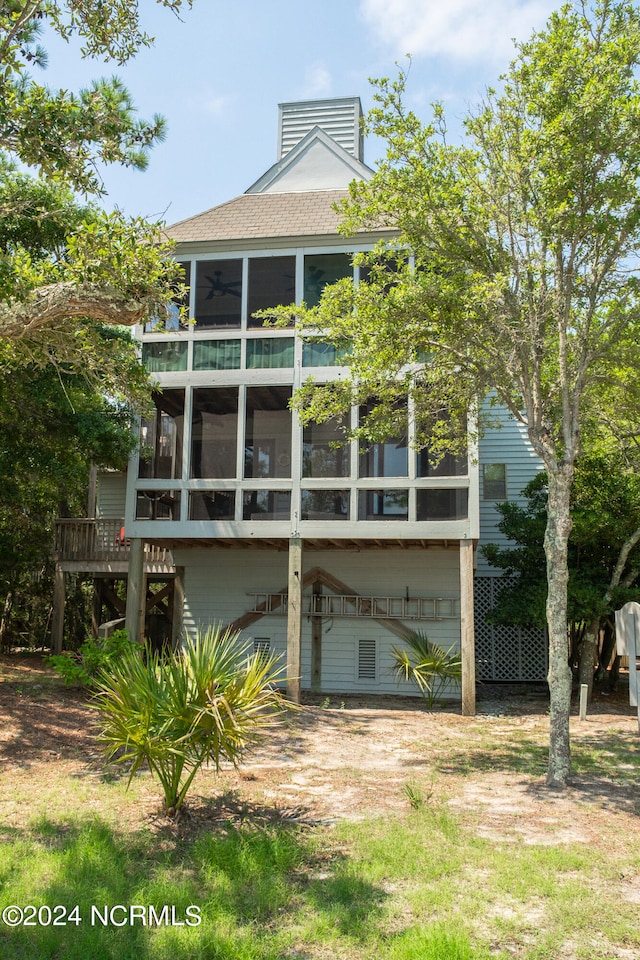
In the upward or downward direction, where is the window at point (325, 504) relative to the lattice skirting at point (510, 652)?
upward

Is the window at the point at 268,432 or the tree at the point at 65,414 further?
the window at the point at 268,432

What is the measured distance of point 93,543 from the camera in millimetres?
18141

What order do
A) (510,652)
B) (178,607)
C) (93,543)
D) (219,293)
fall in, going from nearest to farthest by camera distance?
(219,293)
(178,607)
(510,652)
(93,543)

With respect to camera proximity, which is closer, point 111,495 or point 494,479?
point 494,479

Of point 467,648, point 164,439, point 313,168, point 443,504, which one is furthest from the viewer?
point 313,168

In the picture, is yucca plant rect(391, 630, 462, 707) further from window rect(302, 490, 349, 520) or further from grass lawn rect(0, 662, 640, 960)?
grass lawn rect(0, 662, 640, 960)

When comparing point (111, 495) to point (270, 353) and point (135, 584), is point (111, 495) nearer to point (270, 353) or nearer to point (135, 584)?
point (135, 584)

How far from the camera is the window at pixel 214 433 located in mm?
14023

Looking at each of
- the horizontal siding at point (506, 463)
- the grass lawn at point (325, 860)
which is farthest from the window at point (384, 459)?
the grass lawn at point (325, 860)

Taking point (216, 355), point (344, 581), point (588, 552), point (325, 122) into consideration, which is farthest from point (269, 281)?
point (588, 552)

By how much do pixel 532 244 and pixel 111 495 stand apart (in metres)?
15.1

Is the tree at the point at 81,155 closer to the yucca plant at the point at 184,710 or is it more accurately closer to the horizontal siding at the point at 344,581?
the yucca plant at the point at 184,710

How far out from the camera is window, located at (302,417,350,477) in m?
13.7

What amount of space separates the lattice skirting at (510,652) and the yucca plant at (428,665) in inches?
121
